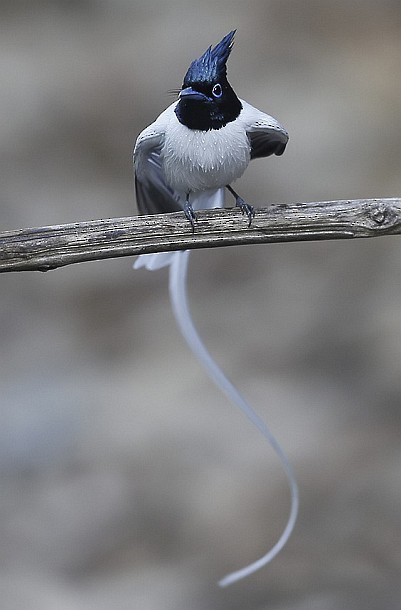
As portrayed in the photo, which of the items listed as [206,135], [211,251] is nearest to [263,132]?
[206,135]

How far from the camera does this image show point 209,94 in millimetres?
1489

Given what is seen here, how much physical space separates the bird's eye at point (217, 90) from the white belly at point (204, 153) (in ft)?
0.21

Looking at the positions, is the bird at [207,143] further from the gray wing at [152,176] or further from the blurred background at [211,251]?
the blurred background at [211,251]

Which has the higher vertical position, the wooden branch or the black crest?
the black crest

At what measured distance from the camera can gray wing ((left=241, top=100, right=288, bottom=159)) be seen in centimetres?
160

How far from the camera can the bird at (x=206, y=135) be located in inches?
58.0

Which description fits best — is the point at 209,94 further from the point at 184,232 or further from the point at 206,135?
the point at 184,232

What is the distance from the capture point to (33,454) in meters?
3.38

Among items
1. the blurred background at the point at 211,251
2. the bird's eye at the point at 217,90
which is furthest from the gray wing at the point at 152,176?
the blurred background at the point at 211,251

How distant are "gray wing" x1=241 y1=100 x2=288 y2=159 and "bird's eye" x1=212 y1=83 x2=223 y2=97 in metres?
0.09

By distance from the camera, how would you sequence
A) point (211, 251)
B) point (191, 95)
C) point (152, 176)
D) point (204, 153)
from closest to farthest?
point (191, 95) < point (204, 153) < point (152, 176) < point (211, 251)

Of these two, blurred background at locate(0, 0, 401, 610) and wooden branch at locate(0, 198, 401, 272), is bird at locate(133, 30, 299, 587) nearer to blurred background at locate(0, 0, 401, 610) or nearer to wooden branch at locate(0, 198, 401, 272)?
wooden branch at locate(0, 198, 401, 272)

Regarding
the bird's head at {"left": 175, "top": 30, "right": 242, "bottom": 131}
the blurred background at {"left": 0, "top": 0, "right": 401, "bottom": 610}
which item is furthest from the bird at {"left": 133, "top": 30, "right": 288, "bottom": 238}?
the blurred background at {"left": 0, "top": 0, "right": 401, "bottom": 610}

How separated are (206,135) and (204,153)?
1.2 inches
